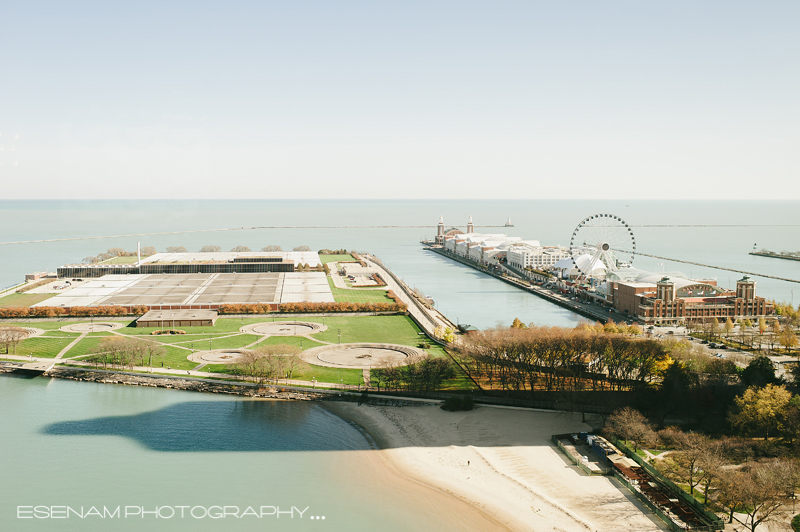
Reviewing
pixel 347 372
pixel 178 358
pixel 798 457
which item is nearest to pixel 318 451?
pixel 347 372

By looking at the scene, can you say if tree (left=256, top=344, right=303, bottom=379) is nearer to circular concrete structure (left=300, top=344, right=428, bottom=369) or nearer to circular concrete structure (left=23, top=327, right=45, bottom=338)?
circular concrete structure (left=300, top=344, right=428, bottom=369)

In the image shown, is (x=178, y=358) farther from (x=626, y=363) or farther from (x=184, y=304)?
(x=626, y=363)

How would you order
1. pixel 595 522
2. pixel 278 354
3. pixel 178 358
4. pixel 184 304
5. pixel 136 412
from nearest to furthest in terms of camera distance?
pixel 595 522 → pixel 136 412 → pixel 278 354 → pixel 178 358 → pixel 184 304

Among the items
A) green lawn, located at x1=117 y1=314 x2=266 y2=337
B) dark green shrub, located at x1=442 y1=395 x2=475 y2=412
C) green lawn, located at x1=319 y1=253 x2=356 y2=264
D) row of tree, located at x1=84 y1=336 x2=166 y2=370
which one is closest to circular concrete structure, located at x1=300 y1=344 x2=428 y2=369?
dark green shrub, located at x1=442 y1=395 x2=475 y2=412

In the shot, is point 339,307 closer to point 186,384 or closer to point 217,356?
point 217,356

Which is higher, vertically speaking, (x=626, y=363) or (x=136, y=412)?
(x=626, y=363)

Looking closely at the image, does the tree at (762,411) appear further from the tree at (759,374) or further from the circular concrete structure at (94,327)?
the circular concrete structure at (94,327)
